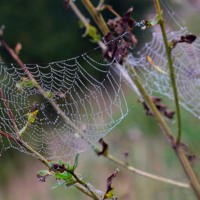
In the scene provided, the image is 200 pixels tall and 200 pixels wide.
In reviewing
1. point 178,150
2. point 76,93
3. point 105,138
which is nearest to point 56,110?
point 76,93

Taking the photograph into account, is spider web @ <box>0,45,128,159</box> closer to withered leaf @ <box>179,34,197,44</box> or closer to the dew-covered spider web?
the dew-covered spider web

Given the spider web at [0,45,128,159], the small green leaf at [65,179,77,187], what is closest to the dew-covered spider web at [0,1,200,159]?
the spider web at [0,45,128,159]

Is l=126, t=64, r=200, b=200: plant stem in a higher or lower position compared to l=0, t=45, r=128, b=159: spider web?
lower

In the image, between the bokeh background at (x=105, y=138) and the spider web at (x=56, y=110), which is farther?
the bokeh background at (x=105, y=138)

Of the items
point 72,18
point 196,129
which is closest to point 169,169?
point 196,129

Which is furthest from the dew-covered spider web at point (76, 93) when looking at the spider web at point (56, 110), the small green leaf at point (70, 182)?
the small green leaf at point (70, 182)

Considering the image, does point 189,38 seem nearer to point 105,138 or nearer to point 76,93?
point 76,93

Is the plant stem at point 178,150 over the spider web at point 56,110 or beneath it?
beneath

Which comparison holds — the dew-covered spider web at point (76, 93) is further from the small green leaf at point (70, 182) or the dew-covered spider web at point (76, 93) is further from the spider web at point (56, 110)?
the small green leaf at point (70, 182)

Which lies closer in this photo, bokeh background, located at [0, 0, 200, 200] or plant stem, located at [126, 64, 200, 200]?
plant stem, located at [126, 64, 200, 200]

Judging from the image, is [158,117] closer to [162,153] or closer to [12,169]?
[162,153]
